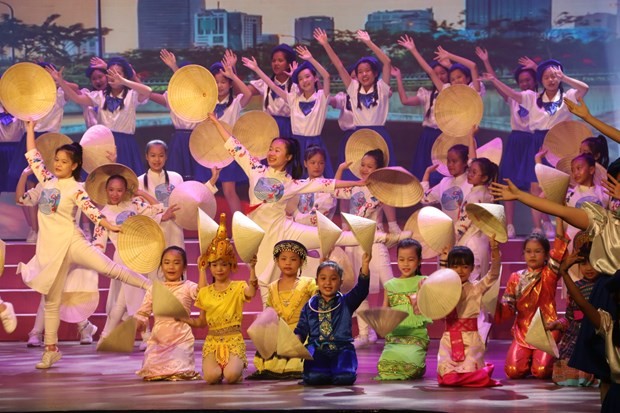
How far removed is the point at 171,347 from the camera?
6.54 meters

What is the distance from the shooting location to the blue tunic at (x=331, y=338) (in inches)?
247

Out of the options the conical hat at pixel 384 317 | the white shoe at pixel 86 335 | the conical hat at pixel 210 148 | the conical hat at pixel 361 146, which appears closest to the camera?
the conical hat at pixel 384 317

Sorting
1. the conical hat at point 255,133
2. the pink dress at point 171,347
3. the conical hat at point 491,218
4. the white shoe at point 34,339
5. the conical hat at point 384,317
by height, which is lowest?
the white shoe at point 34,339

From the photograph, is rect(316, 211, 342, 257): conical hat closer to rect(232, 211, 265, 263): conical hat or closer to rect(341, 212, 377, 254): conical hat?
rect(341, 212, 377, 254): conical hat

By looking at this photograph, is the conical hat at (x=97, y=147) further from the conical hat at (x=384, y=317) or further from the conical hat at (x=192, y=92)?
the conical hat at (x=384, y=317)

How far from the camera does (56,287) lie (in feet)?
23.3

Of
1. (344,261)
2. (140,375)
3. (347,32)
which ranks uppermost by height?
(347,32)

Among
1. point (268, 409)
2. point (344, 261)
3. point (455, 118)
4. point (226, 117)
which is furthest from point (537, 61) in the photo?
point (268, 409)

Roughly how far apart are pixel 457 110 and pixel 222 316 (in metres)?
2.91

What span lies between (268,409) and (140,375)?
4.62ft

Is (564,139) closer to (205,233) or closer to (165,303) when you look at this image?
(205,233)

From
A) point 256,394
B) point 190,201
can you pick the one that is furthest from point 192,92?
Result: point 256,394

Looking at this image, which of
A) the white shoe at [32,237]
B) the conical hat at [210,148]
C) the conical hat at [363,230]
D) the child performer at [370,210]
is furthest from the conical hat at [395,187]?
the white shoe at [32,237]

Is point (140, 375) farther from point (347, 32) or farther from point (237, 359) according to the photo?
point (347, 32)
